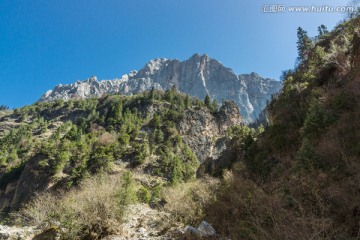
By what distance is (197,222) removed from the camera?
55.3 ft

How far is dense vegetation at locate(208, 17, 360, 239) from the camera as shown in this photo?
905cm

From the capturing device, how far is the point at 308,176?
12.7m

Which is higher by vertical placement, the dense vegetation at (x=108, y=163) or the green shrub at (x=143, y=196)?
the dense vegetation at (x=108, y=163)

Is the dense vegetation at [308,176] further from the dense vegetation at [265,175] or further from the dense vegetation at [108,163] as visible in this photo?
the dense vegetation at [108,163]

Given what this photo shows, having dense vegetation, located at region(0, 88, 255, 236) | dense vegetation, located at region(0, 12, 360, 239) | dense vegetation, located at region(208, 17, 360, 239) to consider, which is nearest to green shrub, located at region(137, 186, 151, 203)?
dense vegetation, located at region(0, 88, 255, 236)

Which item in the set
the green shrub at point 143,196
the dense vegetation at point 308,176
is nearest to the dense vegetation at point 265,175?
the dense vegetation at point 308,176

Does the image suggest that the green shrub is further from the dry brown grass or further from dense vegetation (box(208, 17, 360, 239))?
the dry brown grass

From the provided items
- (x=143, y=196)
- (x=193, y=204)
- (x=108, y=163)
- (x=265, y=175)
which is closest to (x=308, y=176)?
(x=193, y=204)

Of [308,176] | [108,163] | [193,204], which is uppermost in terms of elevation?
[108,163]

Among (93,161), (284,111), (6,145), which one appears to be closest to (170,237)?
(284,111)

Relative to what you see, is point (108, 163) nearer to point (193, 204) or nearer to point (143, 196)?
point (143, 196)

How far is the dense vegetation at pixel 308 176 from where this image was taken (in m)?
9.05

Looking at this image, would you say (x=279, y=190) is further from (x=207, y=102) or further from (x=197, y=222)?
(x=207, y=102)

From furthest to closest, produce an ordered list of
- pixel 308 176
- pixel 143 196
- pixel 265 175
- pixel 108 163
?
pixel 108 163 < pixel 143 196 < pixel 265 175 < pixel 308 176
